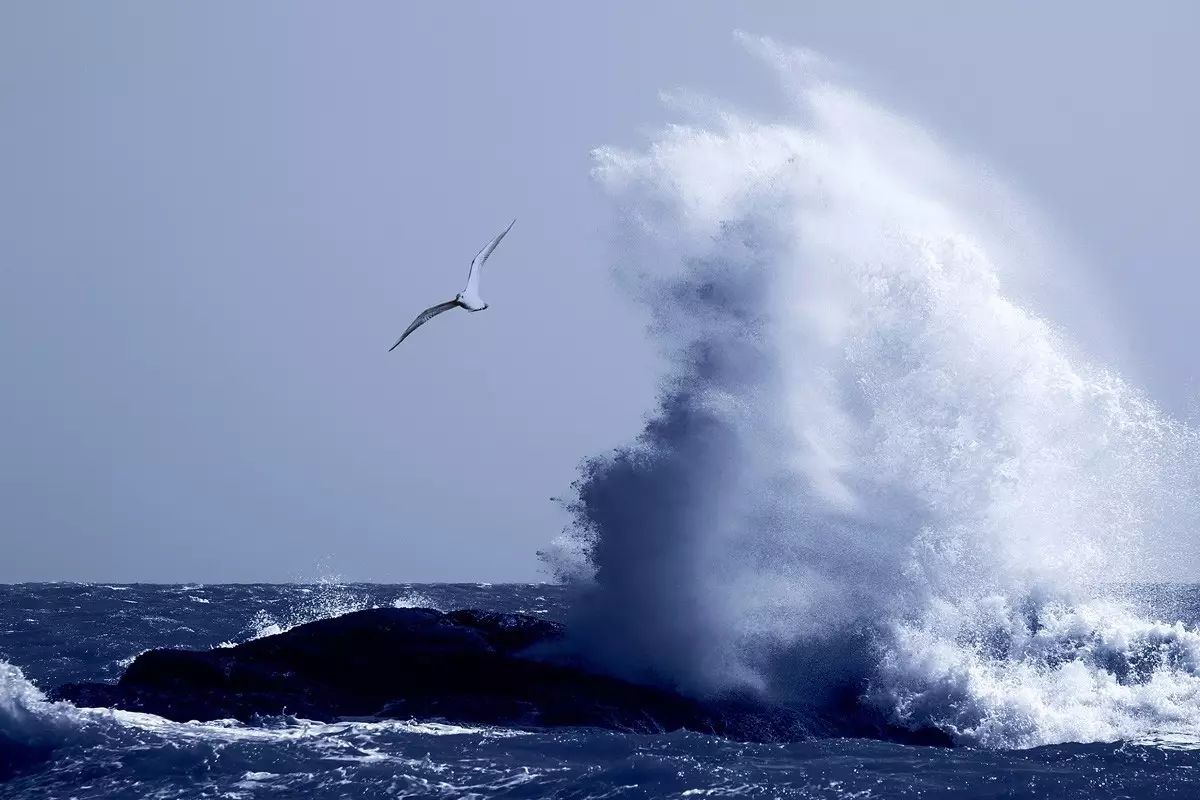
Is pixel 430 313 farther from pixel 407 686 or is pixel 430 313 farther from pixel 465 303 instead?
pixel 407 686

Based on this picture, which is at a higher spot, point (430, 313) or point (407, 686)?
point (430, 313)

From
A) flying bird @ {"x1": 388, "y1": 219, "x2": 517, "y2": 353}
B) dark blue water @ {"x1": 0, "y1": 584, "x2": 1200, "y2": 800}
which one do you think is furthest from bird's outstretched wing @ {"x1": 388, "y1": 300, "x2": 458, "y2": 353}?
dark blue water @ {"x1": 0, "y1": 584, "x2": 1200, "y2": 800}

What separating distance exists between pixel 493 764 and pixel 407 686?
3.92 metres

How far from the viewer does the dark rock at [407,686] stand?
17656 millimetres

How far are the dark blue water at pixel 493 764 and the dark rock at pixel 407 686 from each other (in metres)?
0.71

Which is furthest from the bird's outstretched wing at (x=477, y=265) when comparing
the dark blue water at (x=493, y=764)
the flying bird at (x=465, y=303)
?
the dark blue water at (x=493, y=764)

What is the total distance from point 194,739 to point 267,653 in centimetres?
362

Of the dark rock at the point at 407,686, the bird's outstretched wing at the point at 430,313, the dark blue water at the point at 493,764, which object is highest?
the bird's outstretched wing at the point at 430,313

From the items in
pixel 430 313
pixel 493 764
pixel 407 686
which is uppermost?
pixel 430 313

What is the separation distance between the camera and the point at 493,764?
1512 cm

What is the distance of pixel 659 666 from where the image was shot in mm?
19812

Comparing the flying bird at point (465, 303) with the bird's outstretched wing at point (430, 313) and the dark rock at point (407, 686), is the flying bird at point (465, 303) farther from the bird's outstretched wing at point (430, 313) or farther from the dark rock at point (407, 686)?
the dark rock at point (407, 686)

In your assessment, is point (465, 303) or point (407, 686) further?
point (407, 686)

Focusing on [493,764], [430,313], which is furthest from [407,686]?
[430,313]
